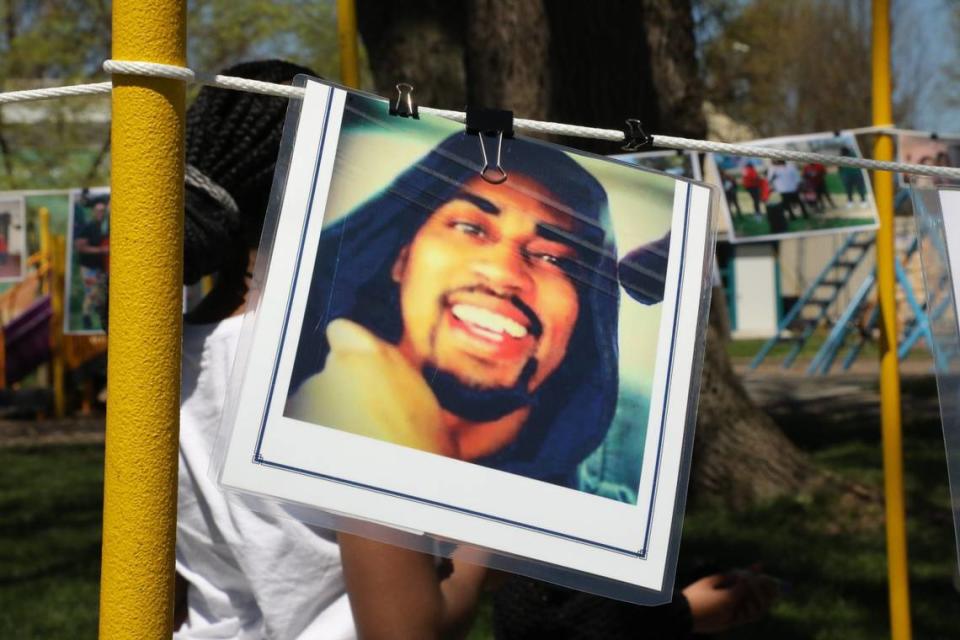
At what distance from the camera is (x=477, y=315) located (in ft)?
3.68

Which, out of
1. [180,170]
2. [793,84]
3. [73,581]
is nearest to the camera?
[180,170]

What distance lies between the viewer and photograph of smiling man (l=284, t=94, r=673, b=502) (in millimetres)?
1080

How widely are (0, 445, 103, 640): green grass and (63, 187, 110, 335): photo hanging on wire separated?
1.13 m

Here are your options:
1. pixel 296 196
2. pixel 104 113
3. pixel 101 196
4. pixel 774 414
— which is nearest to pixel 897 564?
pixel 296 196

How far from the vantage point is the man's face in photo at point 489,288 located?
112cm

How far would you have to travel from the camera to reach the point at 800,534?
5859 millimetres

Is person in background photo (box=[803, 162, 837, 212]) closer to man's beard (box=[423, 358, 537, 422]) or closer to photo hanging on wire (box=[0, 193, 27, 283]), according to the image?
man's beard (box=[423, 358, 537, 422])

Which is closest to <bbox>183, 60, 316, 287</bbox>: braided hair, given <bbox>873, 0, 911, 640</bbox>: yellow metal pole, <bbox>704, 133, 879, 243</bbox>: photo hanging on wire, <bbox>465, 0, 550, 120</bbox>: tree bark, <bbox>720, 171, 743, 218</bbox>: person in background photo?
<bbox>873, 0, 911, 640</bbox>: yellow metal pole

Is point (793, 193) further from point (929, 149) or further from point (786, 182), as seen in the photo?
point (929, 149)

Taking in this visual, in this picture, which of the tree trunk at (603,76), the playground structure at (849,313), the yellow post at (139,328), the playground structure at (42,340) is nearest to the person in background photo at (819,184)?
the tree trunk at (603,76)

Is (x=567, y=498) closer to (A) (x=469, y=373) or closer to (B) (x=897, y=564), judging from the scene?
(A) (x=469, y=373)

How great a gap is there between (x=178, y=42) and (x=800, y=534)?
207 inches

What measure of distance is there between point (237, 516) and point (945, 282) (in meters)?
0.84

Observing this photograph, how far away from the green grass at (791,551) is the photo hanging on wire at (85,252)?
1.68 metres
